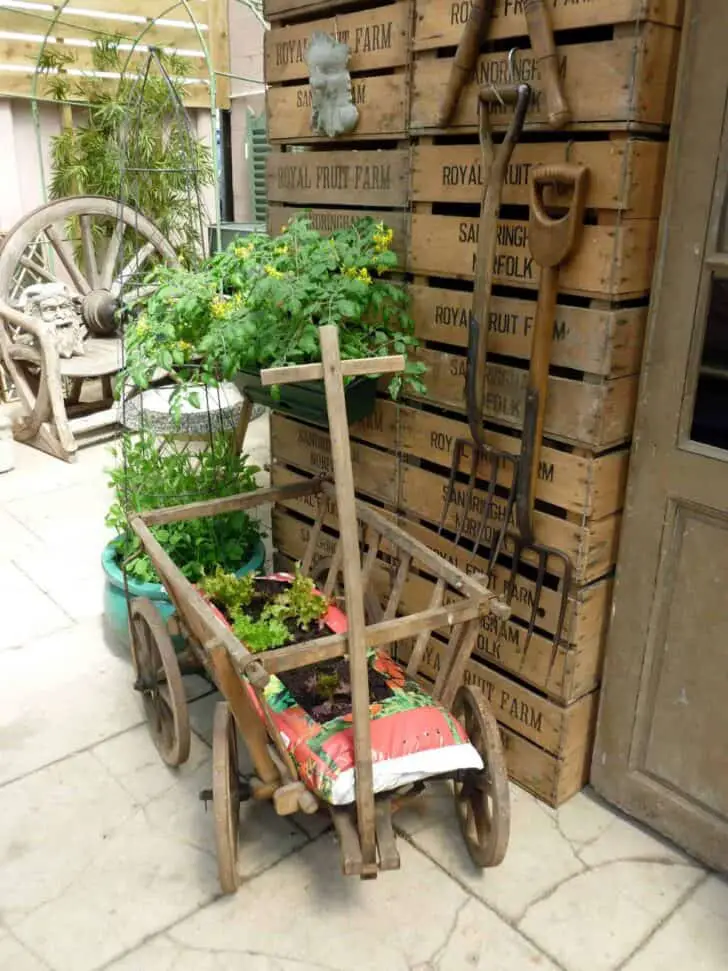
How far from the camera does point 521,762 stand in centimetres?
252

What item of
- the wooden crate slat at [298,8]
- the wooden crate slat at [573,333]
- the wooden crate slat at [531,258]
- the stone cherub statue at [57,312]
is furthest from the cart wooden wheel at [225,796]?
the stone cherub statue at [57,312]

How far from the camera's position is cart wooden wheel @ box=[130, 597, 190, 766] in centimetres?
242

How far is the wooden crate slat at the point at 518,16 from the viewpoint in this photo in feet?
5.92

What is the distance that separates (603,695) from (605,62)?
5.33 ft

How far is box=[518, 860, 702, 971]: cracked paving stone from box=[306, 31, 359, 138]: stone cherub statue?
7.42 feet

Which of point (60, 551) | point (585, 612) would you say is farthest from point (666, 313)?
point (60, 551)

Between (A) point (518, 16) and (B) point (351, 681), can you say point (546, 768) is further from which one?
(A) point (518, 16)

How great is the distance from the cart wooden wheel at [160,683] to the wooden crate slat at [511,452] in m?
0.90

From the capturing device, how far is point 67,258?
606cm

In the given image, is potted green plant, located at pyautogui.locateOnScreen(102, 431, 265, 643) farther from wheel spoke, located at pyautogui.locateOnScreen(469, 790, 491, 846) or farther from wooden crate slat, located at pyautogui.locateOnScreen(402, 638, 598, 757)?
→ wheel spoke, located at pyautogui.locateOnScreen(469, 790, 491, 846)

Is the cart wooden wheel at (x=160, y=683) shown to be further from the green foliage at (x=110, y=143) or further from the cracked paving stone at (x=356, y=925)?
the green foliage at (x=110, y=143)

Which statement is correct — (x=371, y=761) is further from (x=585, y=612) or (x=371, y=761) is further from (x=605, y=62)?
(x=605, y=62)

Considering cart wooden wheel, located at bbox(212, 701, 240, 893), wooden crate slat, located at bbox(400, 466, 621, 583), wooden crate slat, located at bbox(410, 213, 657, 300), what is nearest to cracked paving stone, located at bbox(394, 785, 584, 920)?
cart wooden wheel, located at bbox(212, 701, 240, 893)

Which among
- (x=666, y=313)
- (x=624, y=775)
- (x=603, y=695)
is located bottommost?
(x=624, y=775)
